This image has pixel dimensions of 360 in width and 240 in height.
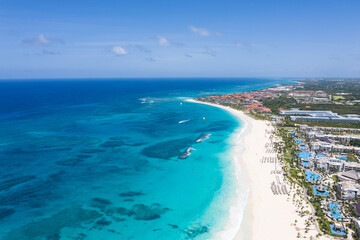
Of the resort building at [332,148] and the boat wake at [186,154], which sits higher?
the resort building at [332,148]

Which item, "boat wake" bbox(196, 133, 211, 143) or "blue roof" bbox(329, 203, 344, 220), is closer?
"blue roof" bbox(329, 203, 344, 220)

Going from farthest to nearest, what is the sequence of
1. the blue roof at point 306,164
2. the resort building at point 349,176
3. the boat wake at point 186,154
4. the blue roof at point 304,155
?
the boat wake at point 186,154
the blue roof at point 304,155
the blue roof at point 306,164
the resort building at point 349,176

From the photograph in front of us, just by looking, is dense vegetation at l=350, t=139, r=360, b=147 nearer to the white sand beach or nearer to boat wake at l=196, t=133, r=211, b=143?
the white sand beach

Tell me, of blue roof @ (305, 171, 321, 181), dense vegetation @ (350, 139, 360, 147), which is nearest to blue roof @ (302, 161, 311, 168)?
blue roof @ (305, 171, 321, 181)

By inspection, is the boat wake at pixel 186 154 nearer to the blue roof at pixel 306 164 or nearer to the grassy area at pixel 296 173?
the grassy area at pixel 296 173

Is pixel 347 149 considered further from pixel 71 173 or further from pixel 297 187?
pixel 71 173

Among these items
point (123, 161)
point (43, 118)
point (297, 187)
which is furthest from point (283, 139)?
point (43, 118)

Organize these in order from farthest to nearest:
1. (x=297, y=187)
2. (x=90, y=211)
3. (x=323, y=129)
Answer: (x=323, y=129), (x=297, y=187), (x=90, y=211)

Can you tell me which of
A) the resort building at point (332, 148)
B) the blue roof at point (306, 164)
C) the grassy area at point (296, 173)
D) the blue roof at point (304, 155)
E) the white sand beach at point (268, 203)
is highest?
the resort building at point (332, 148)

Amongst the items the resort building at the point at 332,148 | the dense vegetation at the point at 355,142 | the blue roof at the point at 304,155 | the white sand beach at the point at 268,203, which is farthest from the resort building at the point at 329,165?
the dense vegetation at the point at 355,142
